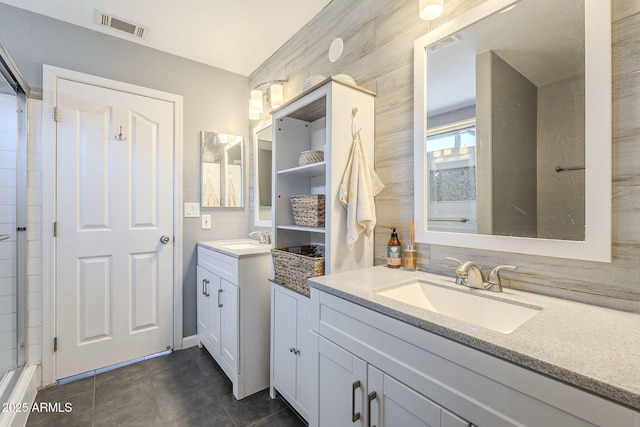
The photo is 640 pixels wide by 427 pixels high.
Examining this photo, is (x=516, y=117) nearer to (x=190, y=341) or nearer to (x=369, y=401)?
(x=369, y=401)

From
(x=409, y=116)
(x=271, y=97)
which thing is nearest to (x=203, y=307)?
(x=271, y=97)

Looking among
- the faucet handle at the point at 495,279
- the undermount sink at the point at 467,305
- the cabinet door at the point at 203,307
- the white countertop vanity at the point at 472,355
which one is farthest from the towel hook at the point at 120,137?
the faucet handle at the point at 495,279

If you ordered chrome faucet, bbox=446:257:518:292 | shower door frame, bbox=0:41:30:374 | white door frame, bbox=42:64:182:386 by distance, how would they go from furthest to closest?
white door frame, bbox=42:64:182:386 < shower door frame, bbox=0:41:30:374 < chrome faucet, bbox=446:257:518:292

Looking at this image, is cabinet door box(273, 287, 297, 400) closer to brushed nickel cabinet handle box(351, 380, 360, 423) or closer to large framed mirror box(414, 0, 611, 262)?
brushed nickel cabinet handle box(351, 380, 360, 423)

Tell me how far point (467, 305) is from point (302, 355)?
34.1 inches

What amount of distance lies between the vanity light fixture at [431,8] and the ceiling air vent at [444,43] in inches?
4.1

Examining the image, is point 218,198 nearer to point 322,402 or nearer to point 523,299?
point 322,402

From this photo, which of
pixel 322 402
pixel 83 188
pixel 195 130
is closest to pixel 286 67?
pixel 195 130

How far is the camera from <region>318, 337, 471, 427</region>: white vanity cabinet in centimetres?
77

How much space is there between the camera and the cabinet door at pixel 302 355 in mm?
1450

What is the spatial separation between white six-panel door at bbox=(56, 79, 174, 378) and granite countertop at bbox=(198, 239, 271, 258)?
0.40 metres

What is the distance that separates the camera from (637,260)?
2.64 ft

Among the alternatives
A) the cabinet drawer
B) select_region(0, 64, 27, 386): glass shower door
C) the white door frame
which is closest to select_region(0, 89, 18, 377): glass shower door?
select_region(0, 64, 27, 386): glass shower door

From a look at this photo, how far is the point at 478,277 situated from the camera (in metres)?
1.06
